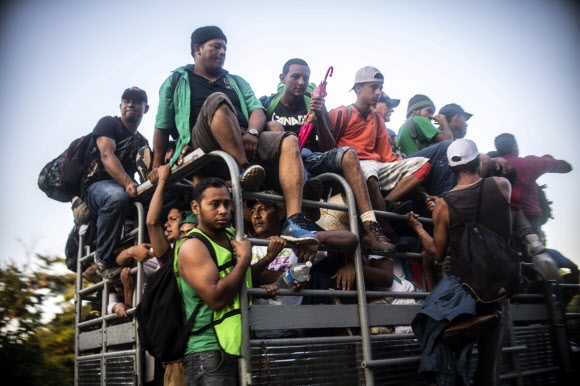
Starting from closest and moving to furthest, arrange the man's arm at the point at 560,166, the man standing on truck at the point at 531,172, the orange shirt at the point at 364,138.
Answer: the orange shirt at the point at 364,138, the man standing on truck at the point at 531,172, the man's arm at the point at 560,166

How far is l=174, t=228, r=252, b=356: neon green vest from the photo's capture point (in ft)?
9.95

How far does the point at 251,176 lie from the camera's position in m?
3.43

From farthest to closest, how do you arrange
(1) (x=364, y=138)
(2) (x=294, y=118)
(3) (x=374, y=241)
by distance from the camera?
(1) (x=364, y=138) < (2) (x=294, y=118) < (3) (x=374, y=241)

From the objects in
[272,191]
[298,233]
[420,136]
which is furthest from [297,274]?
[420,136]

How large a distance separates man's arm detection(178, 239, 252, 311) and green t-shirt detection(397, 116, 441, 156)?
11.3ft

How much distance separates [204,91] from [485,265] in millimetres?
2489

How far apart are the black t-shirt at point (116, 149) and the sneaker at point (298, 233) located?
205 centimetres

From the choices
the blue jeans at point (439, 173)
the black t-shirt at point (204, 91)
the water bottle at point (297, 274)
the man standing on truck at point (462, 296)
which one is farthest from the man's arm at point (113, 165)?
the blue jeans at point (439, 173)

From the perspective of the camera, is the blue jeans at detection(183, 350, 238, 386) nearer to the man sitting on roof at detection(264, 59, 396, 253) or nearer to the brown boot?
the brown boot

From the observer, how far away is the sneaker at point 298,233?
11.2 feet

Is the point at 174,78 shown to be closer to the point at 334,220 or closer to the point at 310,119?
the point at 310,119

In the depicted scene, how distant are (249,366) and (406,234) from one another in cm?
262

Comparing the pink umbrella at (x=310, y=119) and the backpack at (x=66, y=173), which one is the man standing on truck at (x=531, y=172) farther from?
the backpack at (x=66, y=173)

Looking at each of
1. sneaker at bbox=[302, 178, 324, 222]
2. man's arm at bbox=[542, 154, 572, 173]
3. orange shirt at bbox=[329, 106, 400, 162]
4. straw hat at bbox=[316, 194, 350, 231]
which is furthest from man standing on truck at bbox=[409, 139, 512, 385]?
man's arm at bbox=[542, 154, 572, 173]
